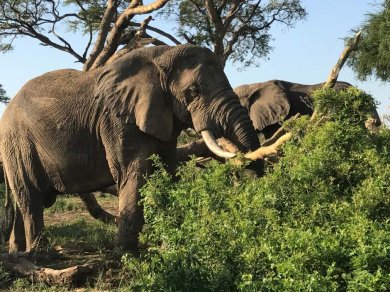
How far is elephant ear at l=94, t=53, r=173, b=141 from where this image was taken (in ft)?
21.7

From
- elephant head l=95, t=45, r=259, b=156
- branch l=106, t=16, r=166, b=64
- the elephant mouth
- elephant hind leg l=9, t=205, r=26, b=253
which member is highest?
branch l=106, t=16, r=166, b=64

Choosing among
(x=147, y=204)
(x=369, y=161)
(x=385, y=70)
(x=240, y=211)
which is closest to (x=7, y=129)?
(x=147, y=204)

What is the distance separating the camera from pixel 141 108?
6680 mm

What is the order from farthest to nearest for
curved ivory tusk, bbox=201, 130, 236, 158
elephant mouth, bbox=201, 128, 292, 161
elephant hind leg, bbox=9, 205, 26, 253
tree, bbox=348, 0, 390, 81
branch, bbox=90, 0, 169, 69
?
tree, bbox=348, 0, 390, 81
branch, bbox=90, 0, 169, 69
elephant hind leg, bbox=9, 205, 26, 253
curved ivory tusk, bbox=201, 130, 236, 158
elephant mouth, bbox=201, 128, 292, 161

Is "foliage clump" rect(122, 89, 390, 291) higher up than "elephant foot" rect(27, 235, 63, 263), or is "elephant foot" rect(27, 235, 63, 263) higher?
"foliage clump" rect(122, 89, 390, 291)

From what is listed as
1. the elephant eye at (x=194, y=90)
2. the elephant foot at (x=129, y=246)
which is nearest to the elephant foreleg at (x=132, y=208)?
the elephant foot at (x=129, y=246)

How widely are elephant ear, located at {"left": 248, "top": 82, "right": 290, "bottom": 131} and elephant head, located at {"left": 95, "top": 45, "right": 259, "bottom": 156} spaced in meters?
5.01

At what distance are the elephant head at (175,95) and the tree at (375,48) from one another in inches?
606

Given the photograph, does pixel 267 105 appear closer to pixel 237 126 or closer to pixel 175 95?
pixel 175 95

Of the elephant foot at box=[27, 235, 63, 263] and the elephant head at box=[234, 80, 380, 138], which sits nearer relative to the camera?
the elephant foot at box=[27, 235, 63, 263]

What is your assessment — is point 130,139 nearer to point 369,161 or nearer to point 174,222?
point 174,222

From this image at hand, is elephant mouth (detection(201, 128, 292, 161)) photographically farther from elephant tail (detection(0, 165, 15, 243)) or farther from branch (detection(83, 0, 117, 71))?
branch (detection(83, 0, 117, 71))

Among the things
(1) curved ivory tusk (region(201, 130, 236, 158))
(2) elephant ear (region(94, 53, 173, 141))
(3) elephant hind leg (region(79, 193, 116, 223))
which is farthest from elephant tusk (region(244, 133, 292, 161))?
(3) elephant hind leg (region(79, 193, 116, 223))

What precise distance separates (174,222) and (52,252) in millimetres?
2801
